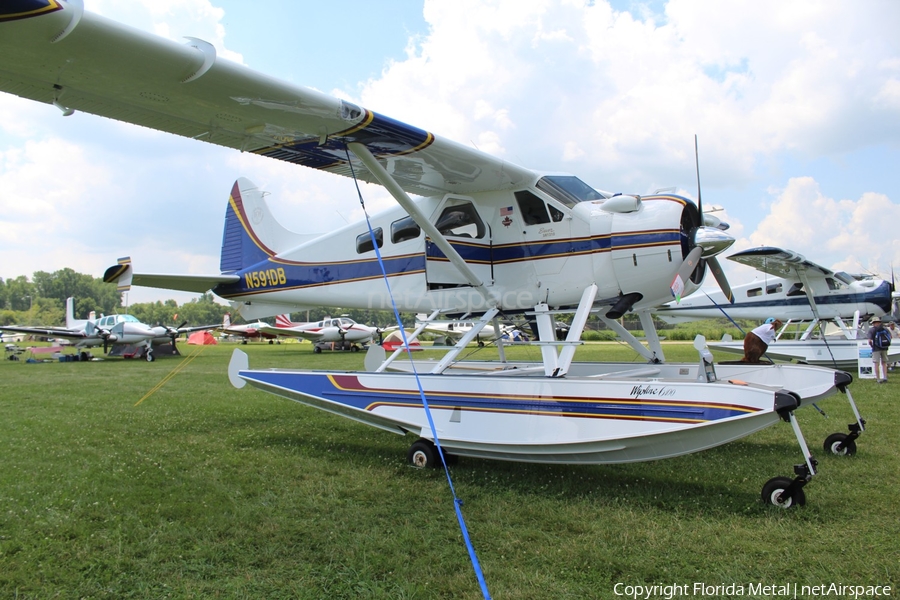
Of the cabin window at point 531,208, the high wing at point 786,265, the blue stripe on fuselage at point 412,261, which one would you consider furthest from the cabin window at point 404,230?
the high wing at point 786,265

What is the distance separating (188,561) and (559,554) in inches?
91.9

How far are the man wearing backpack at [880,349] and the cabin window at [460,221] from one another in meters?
10.8

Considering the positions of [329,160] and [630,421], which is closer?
[630,421]

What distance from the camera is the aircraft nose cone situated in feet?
17.8

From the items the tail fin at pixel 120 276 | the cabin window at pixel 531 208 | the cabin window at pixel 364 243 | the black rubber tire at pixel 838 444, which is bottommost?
the black rubber tire at pixel 838 444

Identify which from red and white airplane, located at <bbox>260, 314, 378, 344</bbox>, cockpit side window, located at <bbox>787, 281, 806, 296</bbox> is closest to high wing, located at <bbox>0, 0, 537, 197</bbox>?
cockpit side window, located at <bbox>787, 281, 806, 296</bbox>

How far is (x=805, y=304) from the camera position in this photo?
18141 mm

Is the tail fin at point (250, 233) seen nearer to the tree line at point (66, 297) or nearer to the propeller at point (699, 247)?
the propeller at point (699, 247)

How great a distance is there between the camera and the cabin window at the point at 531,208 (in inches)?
247

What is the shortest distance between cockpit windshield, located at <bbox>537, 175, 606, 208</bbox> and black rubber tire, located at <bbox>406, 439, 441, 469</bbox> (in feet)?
10.2

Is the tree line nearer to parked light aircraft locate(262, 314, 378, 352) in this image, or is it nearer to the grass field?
parked light aircraft locate(262, 314, 378, 352)

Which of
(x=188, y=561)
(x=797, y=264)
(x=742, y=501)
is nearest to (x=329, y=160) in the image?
(x=188, y=561)

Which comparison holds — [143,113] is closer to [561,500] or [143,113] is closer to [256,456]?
[256,456]

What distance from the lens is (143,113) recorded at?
421 cm
